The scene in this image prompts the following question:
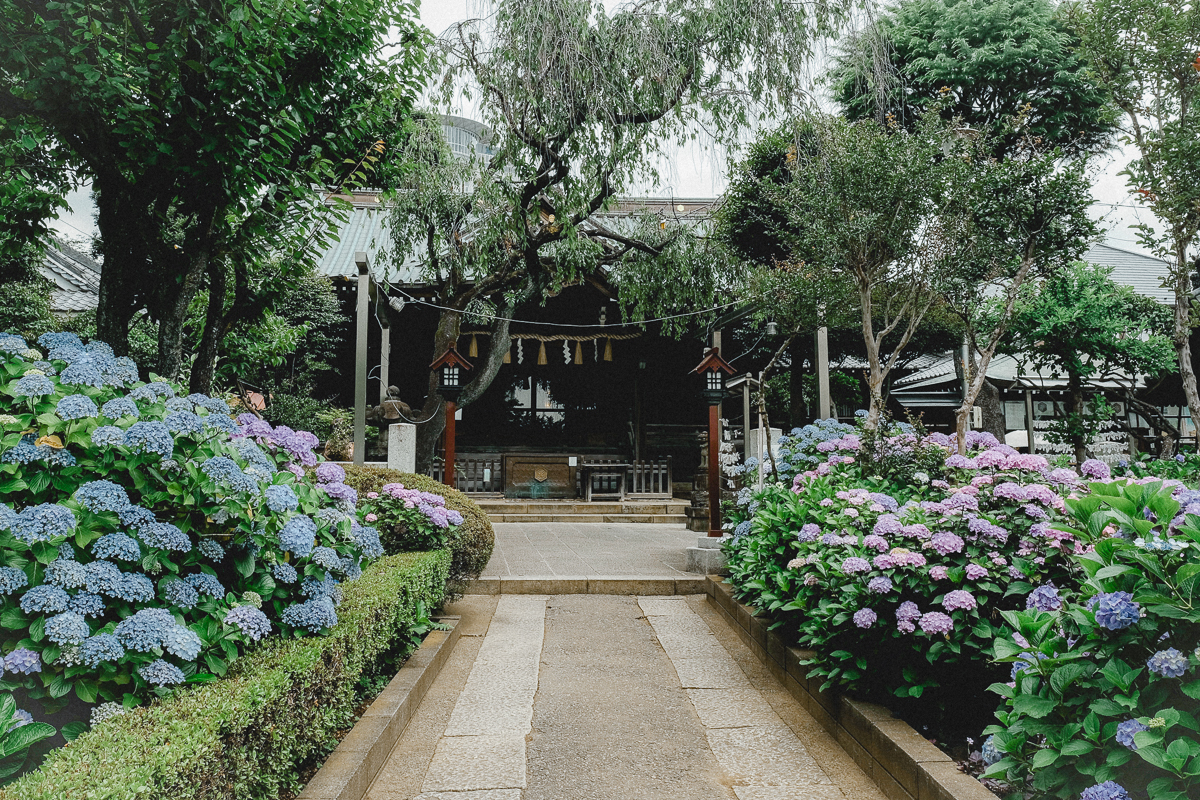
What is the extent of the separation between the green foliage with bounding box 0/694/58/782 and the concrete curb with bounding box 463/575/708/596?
526 cm

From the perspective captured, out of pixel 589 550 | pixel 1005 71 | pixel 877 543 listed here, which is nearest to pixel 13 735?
pixel 877 543

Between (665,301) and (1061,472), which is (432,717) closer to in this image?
(1061,472)

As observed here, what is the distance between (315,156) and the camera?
14.8 ft

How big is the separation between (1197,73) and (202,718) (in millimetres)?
9781

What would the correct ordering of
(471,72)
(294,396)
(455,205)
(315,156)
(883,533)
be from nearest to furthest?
(883,533) < (315,156) < (471,72) < (455,205) < (294,396)

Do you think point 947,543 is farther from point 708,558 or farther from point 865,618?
point 708,558

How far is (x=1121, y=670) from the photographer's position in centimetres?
198

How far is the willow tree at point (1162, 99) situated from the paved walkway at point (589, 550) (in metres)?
6.05

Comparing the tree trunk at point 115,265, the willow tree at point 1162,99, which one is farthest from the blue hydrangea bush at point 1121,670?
the willow tree at point 1162,99

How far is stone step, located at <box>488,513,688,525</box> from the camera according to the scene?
45.2ft

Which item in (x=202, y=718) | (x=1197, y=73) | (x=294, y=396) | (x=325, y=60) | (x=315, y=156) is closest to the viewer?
(x=202, y=718)

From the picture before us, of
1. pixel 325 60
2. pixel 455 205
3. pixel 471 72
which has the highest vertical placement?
pixel 471 72

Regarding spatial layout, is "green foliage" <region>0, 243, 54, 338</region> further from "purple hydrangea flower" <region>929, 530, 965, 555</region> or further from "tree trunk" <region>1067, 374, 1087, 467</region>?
"tree trunk" <region>1067, 374, 1087, 467</region>

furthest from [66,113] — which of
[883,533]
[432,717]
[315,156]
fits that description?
[883,533]
